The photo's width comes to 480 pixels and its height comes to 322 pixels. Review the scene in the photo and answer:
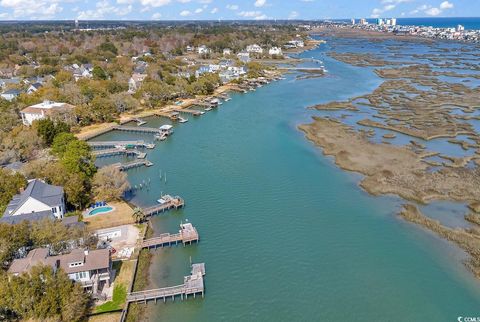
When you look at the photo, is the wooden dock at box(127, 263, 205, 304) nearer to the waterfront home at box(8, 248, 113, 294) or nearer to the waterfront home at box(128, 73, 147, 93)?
the waterfront home at box(8, 248, 113, 294)

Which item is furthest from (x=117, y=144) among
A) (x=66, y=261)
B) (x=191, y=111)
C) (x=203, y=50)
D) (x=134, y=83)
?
(x=203, y=50)

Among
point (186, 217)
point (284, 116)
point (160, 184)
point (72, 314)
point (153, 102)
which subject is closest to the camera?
point (72, 314)

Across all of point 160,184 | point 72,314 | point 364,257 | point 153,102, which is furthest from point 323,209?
point 153,102

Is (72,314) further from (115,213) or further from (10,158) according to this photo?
(10,158)

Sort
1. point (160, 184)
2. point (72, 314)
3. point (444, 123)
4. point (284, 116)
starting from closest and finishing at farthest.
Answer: point (72, 314) < point (160, 184) < point (444, 123) < point (284, 116)

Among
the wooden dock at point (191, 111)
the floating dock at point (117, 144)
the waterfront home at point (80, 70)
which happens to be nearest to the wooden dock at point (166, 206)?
the floating dock at point (117, 144)

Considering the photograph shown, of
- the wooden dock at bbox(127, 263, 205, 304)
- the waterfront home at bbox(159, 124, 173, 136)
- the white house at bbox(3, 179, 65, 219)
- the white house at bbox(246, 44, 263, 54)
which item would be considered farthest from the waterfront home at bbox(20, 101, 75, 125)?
the white house at bbox(246, 44, 263, 54)
